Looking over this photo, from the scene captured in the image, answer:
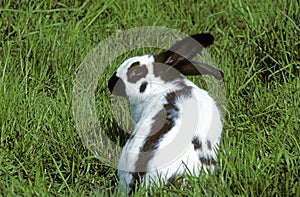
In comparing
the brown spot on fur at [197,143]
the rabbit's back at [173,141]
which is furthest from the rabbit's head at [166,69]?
the brown spot on fur at [197,143]

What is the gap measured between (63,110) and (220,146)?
89cm

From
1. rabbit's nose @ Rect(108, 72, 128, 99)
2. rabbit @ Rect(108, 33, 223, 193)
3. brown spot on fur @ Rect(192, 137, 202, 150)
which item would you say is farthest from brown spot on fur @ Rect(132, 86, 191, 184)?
rabbit's nose @ Rect(108, 72, 128, 99)

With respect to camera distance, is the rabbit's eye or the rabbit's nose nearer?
the rabbit's eye

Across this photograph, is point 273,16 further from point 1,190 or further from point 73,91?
point 1,190

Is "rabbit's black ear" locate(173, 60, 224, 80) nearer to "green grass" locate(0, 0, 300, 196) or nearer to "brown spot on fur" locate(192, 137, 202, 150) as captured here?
"green grass" locate(0, 0, 300, 196)

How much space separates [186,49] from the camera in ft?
12.3

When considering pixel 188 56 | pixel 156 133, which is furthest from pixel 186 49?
pixel 156 133

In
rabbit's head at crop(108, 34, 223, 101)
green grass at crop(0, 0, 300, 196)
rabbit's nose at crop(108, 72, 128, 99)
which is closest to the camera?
green grass at crop(0, 0, 300, 196)

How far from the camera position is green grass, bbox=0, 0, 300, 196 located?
3.20m

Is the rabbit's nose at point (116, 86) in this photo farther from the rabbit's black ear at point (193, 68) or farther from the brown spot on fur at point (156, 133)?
the brown spot on fur at point (156, 133)

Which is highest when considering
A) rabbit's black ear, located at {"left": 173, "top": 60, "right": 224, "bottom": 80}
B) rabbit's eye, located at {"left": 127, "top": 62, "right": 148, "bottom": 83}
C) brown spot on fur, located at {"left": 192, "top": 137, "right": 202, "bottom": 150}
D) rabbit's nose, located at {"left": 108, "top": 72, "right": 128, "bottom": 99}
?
rabbit's black ear, located at {"left": 173, "top": 60, "right": 224, "bottom": 80}

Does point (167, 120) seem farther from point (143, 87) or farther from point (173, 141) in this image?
point (143, 87)

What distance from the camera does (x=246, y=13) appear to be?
5.14 meters

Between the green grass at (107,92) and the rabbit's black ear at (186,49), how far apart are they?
0.38 metres
